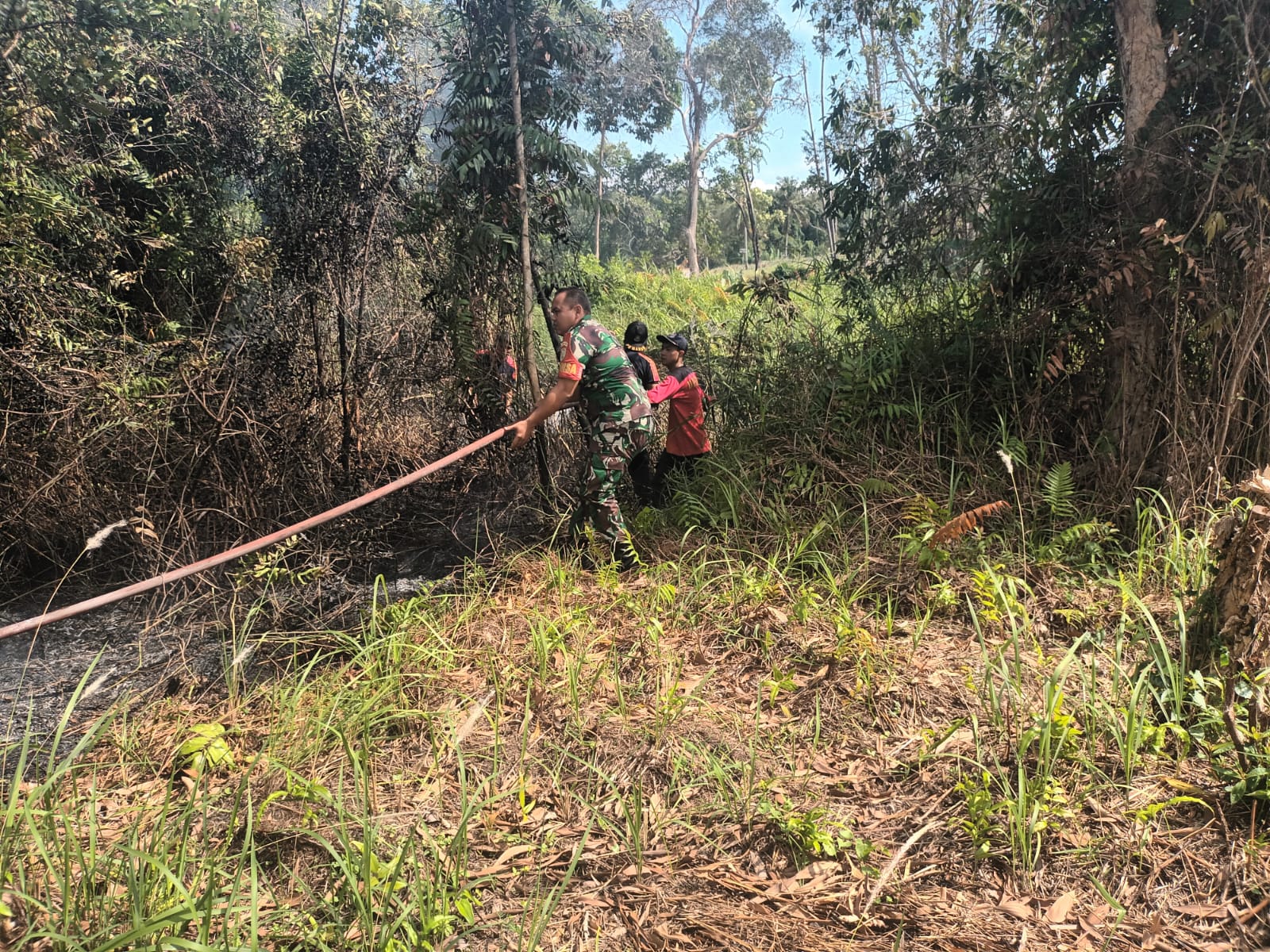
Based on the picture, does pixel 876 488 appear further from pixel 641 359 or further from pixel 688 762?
pixel 688 762

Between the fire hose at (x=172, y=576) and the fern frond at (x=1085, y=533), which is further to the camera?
the fern frond at (x=1085, y=533)

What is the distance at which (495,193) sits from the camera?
197 inches

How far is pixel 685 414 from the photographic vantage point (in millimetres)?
5133

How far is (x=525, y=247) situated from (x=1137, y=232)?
3.52 meters

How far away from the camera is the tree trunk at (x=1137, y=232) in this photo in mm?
4070

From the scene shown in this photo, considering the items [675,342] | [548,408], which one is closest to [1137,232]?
[675,342]

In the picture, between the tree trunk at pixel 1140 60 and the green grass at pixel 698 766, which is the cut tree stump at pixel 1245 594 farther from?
the tree trunk at pixel 1140 60

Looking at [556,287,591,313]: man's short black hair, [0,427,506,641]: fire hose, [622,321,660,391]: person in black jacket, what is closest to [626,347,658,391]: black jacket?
[622,321,660,391]: person in black jacket

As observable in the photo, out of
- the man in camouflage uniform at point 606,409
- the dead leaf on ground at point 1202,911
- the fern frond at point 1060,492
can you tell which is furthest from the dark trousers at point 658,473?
the dead leaf on ground at point 1202,911

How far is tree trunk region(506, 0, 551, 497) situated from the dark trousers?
655 mm

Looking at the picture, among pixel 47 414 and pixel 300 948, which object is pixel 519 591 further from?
pixel 47 414

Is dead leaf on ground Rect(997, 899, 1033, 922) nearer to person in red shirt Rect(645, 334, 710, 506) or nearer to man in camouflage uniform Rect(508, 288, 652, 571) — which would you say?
man in camouflage uniform Rect(508, 288, 652, 571)

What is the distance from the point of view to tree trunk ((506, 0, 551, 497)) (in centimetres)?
474

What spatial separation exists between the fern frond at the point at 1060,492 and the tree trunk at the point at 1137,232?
1.34 ft
